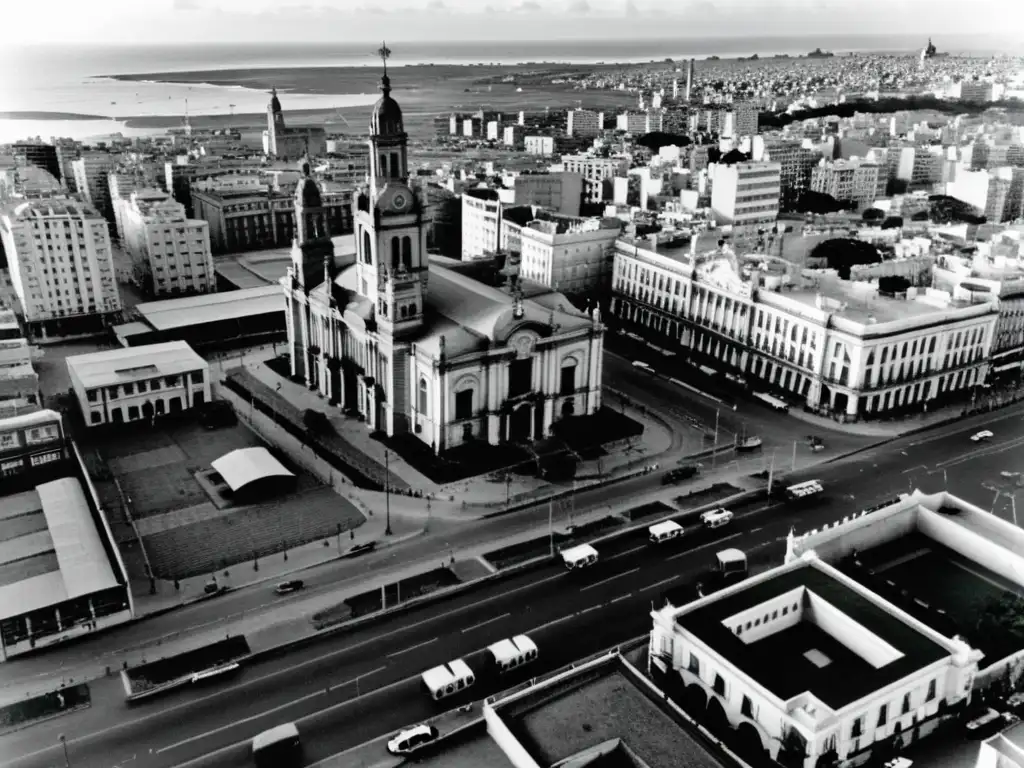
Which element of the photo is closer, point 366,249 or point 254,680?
point 254,680

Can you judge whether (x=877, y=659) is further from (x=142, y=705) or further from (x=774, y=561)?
(x=142, y=705)

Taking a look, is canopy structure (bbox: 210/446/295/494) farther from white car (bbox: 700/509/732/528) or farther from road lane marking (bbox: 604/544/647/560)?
white car (bbox: 700/509/732/528)

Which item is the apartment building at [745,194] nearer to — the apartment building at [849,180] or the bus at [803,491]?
the apartment building at [849,180]

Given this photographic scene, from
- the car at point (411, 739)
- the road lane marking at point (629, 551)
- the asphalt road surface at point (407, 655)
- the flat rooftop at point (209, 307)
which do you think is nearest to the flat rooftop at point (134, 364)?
the flat rooftop at point (209, 307)

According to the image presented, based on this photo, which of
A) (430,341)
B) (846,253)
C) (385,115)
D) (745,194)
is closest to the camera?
(430,341)

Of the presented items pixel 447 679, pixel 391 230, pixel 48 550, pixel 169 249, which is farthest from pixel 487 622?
pixel 169 249

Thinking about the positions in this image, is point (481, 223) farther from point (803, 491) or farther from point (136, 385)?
point (803, 491)

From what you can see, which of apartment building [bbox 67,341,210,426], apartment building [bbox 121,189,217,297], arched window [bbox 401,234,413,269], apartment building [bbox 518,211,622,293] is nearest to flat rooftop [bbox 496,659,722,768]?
arched window [bbox 401,234,413,269]
